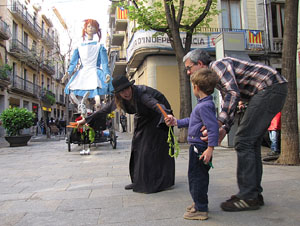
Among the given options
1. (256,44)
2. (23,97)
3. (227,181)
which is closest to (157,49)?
(256,44)

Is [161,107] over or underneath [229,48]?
underneath

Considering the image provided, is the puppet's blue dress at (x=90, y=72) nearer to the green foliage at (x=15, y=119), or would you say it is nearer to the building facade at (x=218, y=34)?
the green foliage at (x=15, y=119)

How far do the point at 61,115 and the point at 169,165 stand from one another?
49.4m

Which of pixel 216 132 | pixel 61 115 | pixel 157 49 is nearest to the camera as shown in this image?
pixel 216 132

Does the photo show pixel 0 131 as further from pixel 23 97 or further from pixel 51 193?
pixel 51 193

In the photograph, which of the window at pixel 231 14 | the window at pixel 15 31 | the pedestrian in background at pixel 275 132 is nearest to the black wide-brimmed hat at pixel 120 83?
the pedestrian in background at pixel 275 132

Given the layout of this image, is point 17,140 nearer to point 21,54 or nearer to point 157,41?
point 157,41

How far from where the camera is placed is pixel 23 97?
2838 centimetres

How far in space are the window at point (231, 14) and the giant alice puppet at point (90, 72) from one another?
9.59 m

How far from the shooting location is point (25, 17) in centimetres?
2778

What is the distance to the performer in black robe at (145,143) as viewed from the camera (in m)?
3.43

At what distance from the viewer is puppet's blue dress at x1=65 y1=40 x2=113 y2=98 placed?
7.64 meters

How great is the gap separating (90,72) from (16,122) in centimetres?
580

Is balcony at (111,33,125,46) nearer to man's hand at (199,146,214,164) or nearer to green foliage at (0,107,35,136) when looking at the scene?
green foliage at (0,107,35,136)
